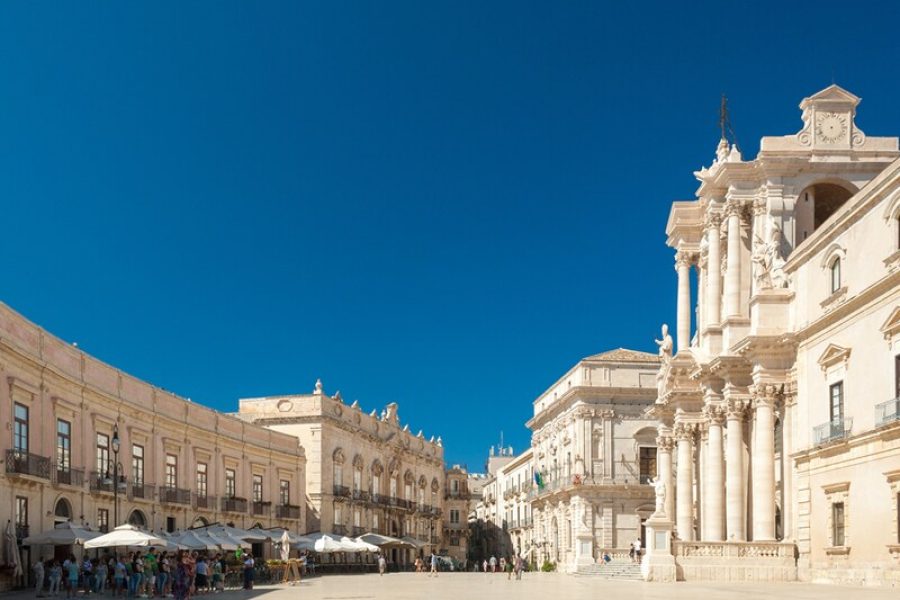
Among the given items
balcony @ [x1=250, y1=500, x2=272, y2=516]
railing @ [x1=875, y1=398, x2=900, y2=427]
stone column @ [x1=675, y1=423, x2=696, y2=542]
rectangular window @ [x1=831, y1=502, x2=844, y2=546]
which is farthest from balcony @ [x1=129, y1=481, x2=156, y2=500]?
railing @ [x1=875, y1=398, x2=900, y2=427]

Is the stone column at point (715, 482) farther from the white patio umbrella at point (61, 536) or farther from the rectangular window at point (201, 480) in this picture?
the rectangular window at point (201, 480)

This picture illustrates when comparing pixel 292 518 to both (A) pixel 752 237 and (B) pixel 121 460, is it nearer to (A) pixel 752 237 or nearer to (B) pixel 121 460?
(B) pixel 121 460

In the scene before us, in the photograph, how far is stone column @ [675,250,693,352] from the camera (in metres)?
41.0

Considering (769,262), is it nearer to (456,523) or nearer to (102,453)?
(102,453)

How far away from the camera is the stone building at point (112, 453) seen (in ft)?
94.4

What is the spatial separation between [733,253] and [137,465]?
68.4 feet

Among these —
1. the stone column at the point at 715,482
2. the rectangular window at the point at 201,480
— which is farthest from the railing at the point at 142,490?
the stone column at the point at 715,482

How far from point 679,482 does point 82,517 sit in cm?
1907

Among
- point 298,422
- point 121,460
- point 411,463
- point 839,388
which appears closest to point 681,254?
point 839,388

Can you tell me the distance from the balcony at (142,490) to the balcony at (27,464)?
7.35 metres

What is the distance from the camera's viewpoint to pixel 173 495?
40.2 metres

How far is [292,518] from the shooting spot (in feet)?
176

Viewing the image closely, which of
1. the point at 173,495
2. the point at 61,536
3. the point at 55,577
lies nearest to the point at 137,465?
the point at 173,495

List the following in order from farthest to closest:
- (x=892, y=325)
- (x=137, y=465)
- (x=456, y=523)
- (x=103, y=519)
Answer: (x=456, y=523) → (x=137, y=465) → (x=103, y=519) → (x=892, y=325)
